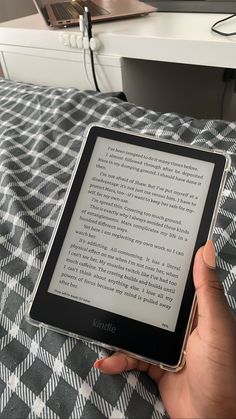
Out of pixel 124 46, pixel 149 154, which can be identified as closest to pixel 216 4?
pixel 124 46

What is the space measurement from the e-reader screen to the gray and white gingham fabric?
0.07m

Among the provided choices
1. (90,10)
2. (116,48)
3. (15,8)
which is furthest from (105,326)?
(15,8)

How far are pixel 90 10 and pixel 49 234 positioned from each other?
0.84 metres

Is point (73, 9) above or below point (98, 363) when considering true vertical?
above

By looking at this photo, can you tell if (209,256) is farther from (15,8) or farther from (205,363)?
(15,8)

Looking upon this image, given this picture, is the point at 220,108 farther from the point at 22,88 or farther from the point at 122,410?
the point at 122,410

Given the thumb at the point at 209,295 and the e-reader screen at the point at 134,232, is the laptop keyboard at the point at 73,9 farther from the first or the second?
the thumb at the point at 209,295

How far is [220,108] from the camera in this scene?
1.56 m

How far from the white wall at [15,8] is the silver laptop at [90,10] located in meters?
0.52

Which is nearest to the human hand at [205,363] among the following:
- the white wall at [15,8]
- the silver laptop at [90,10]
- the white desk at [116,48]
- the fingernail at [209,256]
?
the fingernail at [209,256]

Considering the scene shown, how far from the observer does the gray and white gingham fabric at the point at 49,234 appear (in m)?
0.39

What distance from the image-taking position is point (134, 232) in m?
0.42

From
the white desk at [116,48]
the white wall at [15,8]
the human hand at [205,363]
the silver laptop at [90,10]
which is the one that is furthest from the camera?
the white wall at [15,8]

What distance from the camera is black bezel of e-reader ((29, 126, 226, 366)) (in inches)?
15.2
